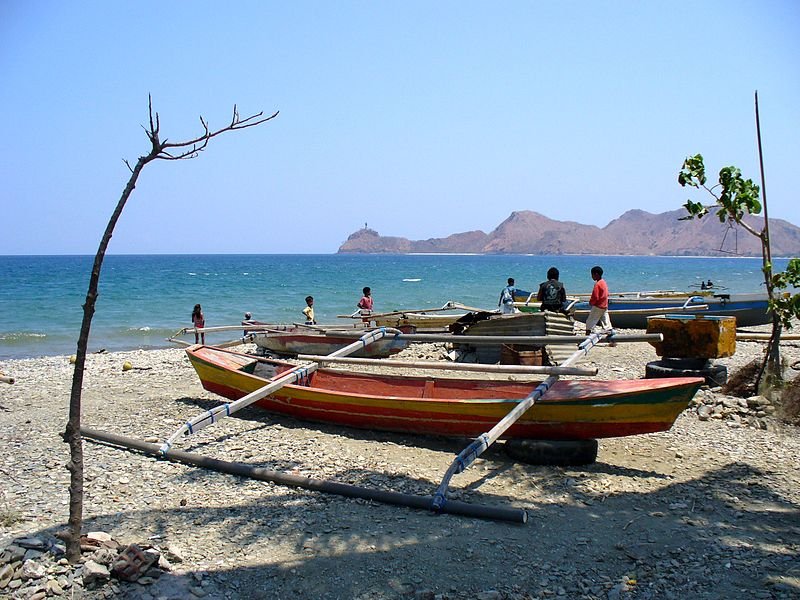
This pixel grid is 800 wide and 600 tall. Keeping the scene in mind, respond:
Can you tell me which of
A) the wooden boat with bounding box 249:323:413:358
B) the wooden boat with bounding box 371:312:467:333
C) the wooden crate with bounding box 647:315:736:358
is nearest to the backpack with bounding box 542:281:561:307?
the wooden boat with bounding box 371:312:467:333

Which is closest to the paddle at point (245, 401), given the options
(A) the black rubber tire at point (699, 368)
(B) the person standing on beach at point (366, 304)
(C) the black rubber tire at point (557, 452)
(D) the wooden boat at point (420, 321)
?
(C) the black rubber tire at point (557, 452)

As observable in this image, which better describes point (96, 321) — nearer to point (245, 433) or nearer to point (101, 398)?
point (101, 398)

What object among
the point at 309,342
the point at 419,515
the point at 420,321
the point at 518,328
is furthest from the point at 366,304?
the point at 419,515

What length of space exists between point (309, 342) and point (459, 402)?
7079 millimetres

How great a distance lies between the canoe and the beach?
318 millimetres

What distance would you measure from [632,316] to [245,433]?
49.1 feet

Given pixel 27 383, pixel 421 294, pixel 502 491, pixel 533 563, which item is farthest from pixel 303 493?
pixel 421 294

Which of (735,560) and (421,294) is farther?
(421,294)

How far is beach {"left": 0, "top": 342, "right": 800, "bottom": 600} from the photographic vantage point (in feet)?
15.6

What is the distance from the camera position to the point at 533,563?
200 inches

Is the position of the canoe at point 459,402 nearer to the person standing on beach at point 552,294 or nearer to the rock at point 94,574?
the rock at point 94,574

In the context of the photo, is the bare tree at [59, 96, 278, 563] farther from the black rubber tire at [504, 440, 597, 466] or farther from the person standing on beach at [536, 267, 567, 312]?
the person standing on beach at [536, 267, 567, 312]

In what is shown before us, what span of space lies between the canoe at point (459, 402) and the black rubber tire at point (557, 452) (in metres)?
0.17

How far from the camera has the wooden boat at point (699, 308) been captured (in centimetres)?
1895
